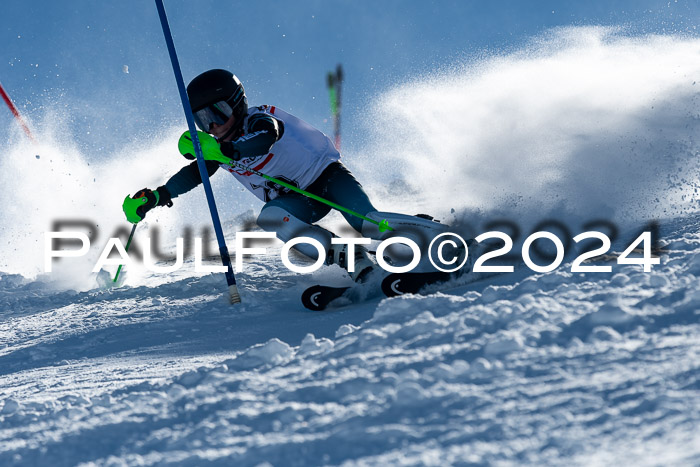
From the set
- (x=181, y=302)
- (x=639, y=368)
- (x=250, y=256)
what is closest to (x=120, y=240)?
(x=250, y=256)

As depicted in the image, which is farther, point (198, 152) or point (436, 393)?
point (198, 152)

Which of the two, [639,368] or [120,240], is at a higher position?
[120,240]

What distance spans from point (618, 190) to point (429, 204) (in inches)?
111

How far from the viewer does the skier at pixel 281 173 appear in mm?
3992

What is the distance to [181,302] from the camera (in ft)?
14.4

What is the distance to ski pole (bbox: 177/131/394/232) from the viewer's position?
→ 13.4ft

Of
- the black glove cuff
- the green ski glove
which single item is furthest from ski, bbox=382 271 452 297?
the black glove cuff

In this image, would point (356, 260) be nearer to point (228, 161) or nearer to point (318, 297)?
point (318, 297)

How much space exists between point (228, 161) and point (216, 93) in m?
0.41

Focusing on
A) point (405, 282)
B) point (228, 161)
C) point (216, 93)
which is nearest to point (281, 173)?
point (228, 161)

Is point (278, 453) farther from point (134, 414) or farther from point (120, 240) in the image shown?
point (120, 240)

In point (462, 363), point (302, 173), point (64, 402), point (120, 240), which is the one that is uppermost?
point (302, 173)

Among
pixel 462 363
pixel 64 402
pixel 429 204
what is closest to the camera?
pixel 462 363

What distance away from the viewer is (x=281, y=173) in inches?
169
